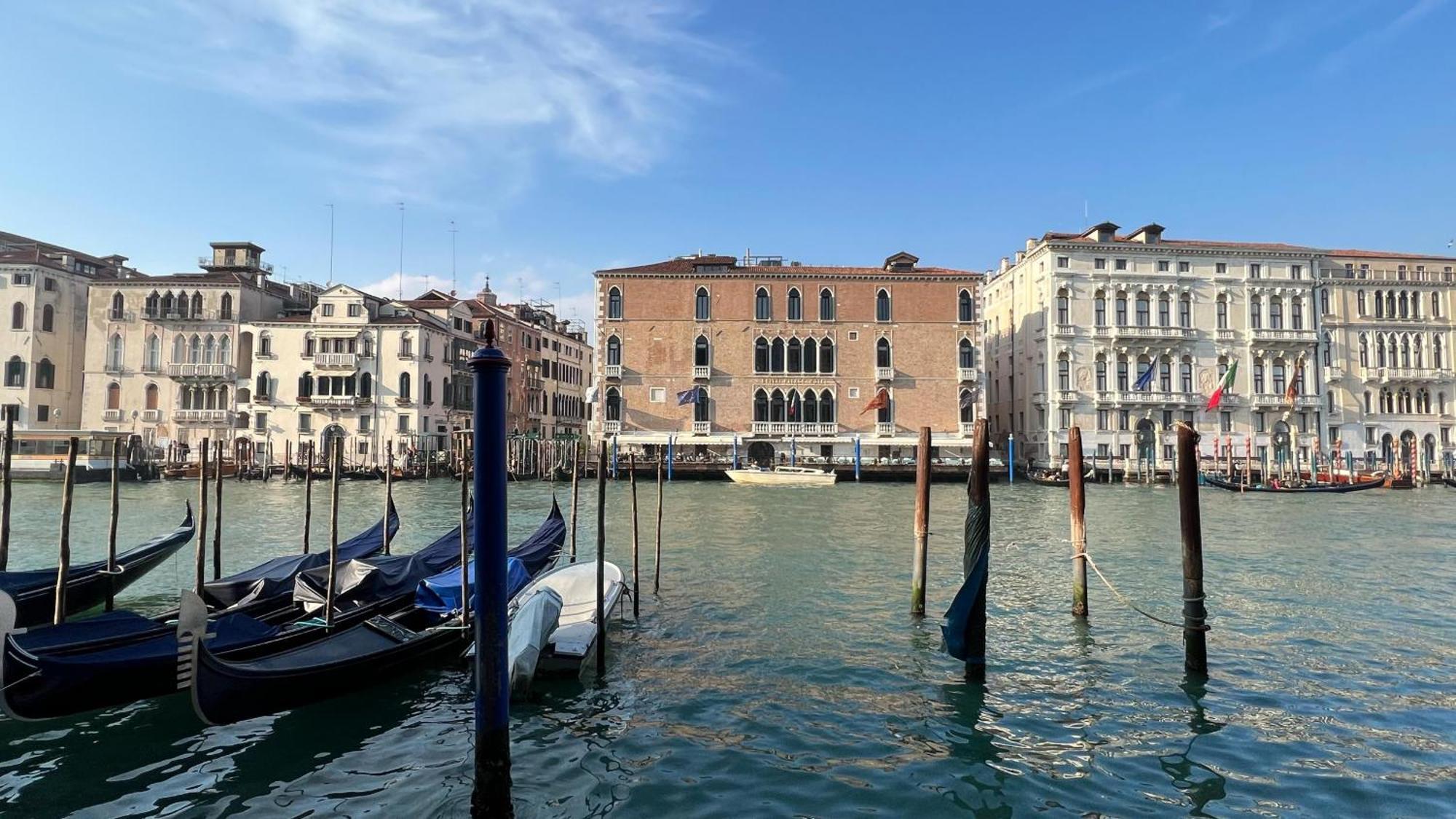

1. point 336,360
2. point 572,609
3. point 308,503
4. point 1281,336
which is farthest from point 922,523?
point 1281,336

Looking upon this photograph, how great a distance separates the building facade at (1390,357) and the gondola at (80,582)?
136 ft

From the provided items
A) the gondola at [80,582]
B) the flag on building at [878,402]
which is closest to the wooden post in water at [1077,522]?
the gondola at [80,582]

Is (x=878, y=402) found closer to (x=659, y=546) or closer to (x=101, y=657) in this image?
(x=659, y=546)

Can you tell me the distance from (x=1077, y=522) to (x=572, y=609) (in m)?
4.93

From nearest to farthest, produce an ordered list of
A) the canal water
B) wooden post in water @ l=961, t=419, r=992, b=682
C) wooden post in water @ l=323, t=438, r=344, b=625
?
the canal water
wooden post in water @ l=961, t=419, r=992, b=682
wooden post in water @ l=323, t=438, r=344, b=625

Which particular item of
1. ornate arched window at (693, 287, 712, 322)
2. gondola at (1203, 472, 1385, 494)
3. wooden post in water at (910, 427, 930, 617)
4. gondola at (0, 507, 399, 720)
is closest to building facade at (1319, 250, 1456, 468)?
gondola at (1203, 472, 1385, 494)

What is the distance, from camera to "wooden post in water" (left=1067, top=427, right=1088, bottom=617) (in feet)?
25.1

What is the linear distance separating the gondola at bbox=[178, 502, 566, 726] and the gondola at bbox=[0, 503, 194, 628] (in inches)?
110

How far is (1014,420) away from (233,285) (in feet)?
116

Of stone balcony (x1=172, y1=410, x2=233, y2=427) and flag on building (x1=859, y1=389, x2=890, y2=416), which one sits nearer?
flag on building (x1=859, y1=389, x2=890, y2=416)

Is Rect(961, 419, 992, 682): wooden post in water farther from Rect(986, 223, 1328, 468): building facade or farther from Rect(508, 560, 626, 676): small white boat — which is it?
Rect(986, 223, 1328, 468): building facade

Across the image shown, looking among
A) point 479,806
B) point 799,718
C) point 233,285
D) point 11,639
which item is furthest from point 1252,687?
point 233,285

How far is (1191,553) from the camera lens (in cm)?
576

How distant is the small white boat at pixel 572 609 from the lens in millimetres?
6273
